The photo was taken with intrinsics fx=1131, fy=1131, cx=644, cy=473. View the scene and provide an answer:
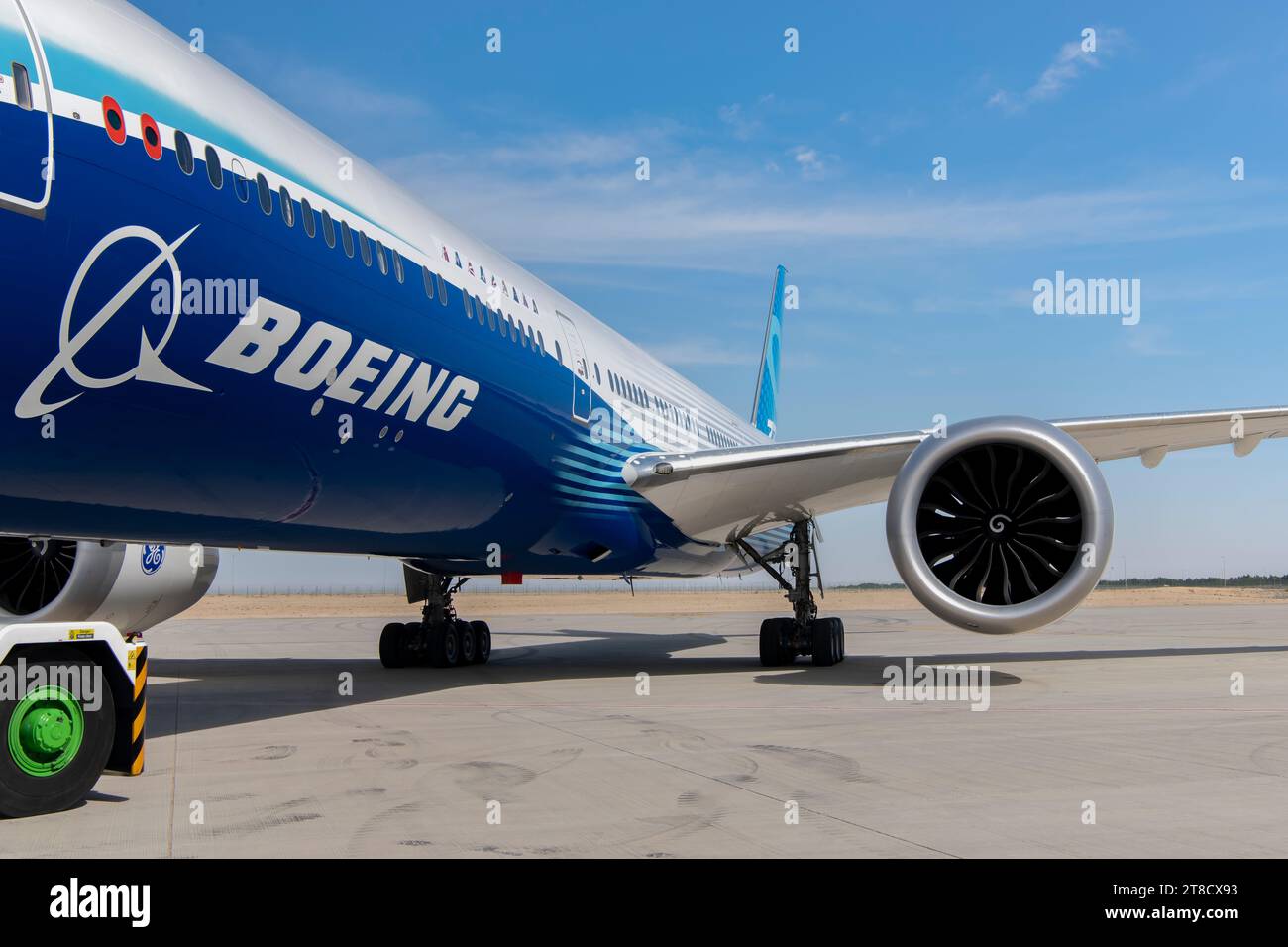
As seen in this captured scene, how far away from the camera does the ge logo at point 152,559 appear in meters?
10.4

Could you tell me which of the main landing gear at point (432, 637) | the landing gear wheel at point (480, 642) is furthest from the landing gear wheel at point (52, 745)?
the landing gear wheel at point (480, 642)

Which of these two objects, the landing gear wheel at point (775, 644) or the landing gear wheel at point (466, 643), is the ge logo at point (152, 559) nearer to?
the landing gear wheel at point (466, 643)

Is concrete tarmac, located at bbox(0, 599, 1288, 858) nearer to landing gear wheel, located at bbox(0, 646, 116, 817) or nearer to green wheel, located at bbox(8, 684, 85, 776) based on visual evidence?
landing gear wheel, located at bbox(0, 646, 116, 817)

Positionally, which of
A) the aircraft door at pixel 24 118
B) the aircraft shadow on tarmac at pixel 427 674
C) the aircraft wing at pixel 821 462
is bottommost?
the aircraft shadow on tarmac at pixel 427 674

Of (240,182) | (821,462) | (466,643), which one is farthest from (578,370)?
(240,182)

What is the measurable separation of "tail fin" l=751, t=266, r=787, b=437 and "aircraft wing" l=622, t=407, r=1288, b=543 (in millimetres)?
13426

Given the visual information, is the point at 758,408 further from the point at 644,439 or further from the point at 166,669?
the point at 166,669

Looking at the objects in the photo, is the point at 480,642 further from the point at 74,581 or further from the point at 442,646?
the point at 74,581

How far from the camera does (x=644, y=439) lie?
12.7 metres

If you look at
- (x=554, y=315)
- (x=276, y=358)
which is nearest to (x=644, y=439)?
(x=554, y=315)

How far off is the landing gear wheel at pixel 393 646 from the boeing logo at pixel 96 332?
8.13 metres

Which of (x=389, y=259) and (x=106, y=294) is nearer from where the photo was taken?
(x=106, y=294)

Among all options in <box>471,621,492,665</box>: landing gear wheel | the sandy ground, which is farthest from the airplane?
the sandy ground
